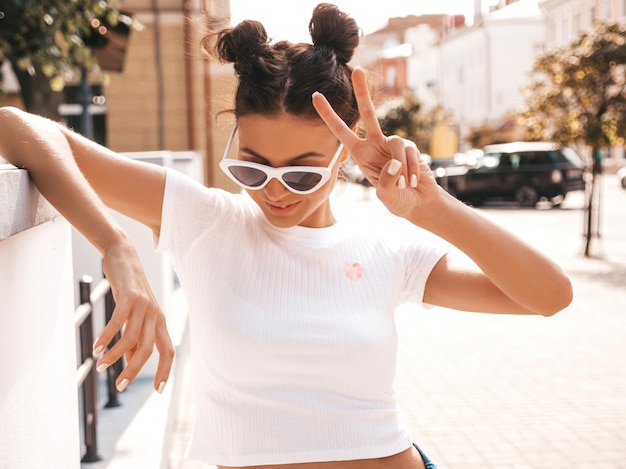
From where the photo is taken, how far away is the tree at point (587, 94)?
13.1 metres

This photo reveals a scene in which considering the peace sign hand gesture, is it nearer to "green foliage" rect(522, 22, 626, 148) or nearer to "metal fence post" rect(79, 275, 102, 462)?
"metal fence post" rect(79, 275, 102, 462)

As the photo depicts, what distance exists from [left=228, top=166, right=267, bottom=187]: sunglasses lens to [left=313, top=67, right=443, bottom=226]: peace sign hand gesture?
21cm

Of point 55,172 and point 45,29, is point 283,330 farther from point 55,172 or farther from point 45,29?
point 45,29

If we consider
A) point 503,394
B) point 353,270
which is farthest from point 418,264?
point 503,394

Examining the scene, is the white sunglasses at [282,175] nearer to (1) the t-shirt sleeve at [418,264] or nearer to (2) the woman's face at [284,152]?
(2) the woman's face at [284,152]

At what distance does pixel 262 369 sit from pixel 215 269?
10.1 inches

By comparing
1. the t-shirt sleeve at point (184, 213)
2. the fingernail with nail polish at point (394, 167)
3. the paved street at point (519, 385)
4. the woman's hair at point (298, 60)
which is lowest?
the paved street at point (519, 385)

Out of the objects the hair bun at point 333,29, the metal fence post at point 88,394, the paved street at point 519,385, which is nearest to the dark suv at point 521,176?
the paved street at point 519,385

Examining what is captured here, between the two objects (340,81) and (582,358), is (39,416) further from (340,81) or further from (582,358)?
(582,358)

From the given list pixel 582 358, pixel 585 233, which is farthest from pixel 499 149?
pixel 582 358

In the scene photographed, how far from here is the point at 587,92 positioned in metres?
13.2

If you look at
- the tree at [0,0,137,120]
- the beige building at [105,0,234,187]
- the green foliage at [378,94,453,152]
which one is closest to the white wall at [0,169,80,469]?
the tree at [0,0,137,120]

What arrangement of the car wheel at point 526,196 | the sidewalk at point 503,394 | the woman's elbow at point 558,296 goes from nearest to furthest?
the woman's elbow at point 558,296
the sidewalk at point 503,394
the car wheel at point 526,196

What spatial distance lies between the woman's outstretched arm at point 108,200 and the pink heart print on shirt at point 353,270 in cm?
45
